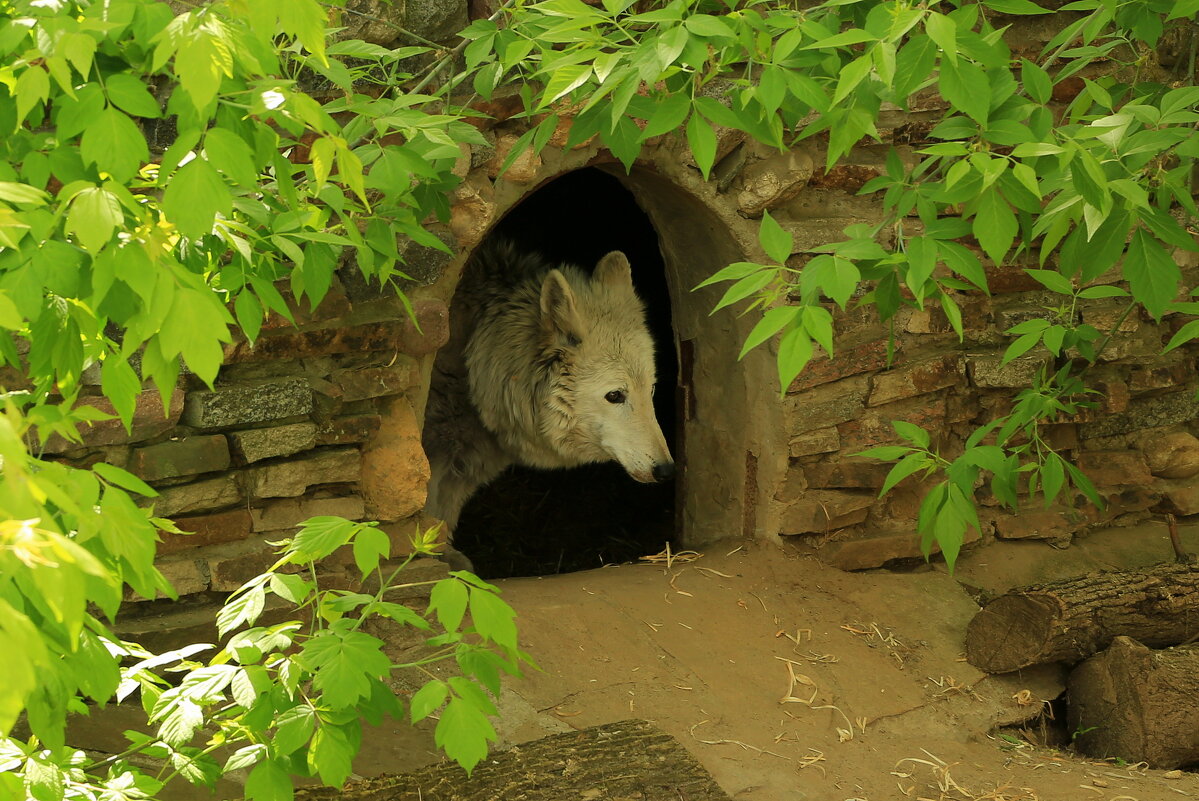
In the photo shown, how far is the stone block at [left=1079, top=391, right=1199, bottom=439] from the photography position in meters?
4.83

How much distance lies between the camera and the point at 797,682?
3775 mm

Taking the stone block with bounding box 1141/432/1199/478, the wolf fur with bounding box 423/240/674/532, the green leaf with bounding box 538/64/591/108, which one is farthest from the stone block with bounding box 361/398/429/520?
the stone block with bounding box 1141/432/1199/478

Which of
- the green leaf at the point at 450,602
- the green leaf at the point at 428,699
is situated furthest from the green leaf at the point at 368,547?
the green leaf at the point at 428,699

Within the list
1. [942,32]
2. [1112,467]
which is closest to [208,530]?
[942,32]

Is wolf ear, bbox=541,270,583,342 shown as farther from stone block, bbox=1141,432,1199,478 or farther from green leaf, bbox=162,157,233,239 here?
green leaf, bbox=162,157,233,239

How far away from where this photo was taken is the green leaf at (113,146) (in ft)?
5.09

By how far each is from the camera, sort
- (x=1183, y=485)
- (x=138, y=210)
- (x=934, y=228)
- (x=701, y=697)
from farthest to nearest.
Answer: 1. (x=1183, y=485)
2. (x=701, y=697)
3. (x=934, y=228)
4. (x=138, y=210)

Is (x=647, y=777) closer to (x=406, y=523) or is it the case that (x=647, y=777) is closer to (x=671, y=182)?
(x=406, y=523)

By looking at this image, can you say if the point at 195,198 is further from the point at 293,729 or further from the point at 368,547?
the point at 293,729

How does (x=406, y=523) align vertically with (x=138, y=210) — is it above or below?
below

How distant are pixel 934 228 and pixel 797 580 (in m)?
2.36

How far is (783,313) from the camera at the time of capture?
2.12 metres

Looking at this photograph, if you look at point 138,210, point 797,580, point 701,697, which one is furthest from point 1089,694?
point 138,210

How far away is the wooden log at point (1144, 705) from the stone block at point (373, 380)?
8.77 ft
